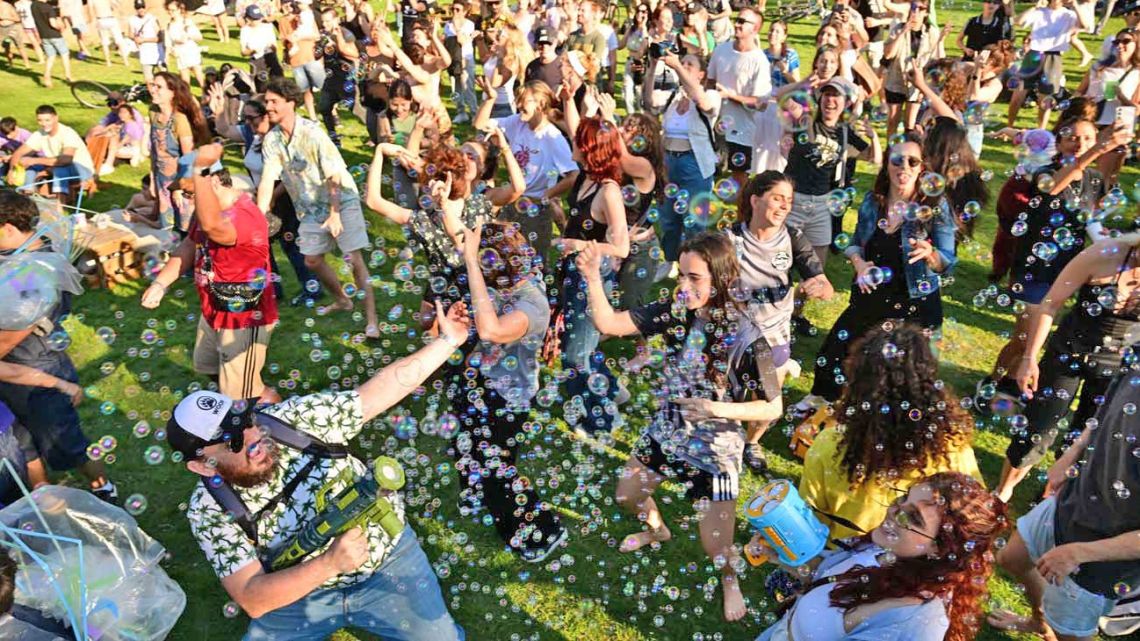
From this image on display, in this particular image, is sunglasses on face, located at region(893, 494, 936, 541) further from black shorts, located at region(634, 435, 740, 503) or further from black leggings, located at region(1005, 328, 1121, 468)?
black leggings, located at region(1005, 328, 1121, 468)

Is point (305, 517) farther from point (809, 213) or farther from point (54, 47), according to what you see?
point (54, 47)

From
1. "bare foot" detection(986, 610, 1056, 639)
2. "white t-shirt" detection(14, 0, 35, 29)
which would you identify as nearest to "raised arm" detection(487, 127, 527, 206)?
"bare foot" detection(986, 610, 1056, 639)

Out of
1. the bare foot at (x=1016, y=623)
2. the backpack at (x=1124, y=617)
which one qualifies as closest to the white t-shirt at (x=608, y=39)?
the bare foot at (x=1016, y=623)

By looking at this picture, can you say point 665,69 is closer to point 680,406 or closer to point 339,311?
point 339,311

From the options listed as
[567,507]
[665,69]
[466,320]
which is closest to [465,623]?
[567,507]

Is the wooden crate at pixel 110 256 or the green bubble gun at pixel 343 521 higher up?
the green bubble gun at pixel 343 521

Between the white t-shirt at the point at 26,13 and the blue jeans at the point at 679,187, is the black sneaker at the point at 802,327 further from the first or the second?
the white t-shirt at the point at 26,13

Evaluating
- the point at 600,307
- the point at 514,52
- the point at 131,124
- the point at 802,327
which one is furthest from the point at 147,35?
the point at 600,307

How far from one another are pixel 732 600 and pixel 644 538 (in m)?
0.66

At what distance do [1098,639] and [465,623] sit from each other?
3.32 meters

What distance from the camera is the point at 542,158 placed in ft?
22.2

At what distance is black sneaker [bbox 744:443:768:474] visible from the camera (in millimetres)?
5355

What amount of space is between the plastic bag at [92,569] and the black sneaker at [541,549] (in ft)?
6.05

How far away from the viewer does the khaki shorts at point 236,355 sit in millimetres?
5250
